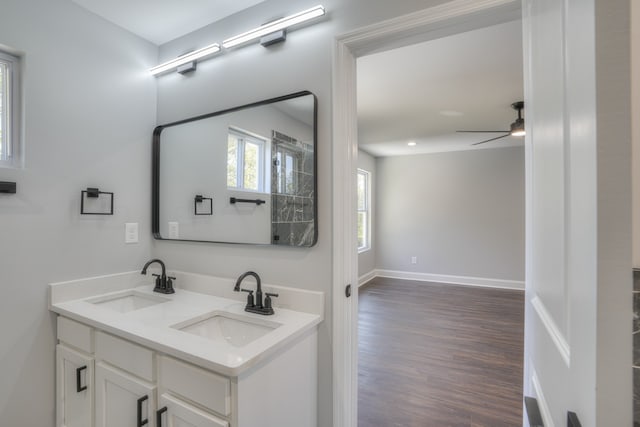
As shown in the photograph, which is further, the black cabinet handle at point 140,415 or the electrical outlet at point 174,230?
the electrical outlet at point 174,230

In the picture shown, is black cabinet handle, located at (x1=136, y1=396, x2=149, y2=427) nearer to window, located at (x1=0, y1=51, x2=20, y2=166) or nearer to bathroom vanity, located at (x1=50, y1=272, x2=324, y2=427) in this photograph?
bathroom vanity, located at (x1=50, y1=272, x2=324, y2=427)

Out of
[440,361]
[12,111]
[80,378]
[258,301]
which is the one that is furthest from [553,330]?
[440,361]

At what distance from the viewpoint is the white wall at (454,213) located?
203 inches

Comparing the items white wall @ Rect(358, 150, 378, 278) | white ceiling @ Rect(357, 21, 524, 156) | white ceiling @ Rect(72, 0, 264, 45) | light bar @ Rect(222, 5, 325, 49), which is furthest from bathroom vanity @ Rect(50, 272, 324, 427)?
white wall @ Rect(358, 150, 378, 278)

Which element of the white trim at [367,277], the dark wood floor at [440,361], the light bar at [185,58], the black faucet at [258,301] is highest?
the light bar at [185,58]

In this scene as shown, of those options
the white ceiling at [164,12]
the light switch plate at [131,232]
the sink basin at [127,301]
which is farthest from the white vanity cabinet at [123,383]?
the white ceiling at [164,12]

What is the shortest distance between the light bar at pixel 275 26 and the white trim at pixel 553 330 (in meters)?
1.45

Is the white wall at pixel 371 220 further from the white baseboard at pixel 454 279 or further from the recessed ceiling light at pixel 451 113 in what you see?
the recessed ceiling light at pixel 451 113

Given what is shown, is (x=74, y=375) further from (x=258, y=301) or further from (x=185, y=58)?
(x=185, y=58)

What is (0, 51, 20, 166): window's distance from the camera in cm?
147

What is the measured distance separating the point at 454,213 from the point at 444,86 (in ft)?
11.3

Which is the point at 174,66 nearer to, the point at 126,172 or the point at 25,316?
the point at 126,172

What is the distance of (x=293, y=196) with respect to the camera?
1545mm

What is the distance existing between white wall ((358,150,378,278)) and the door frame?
420 cm
